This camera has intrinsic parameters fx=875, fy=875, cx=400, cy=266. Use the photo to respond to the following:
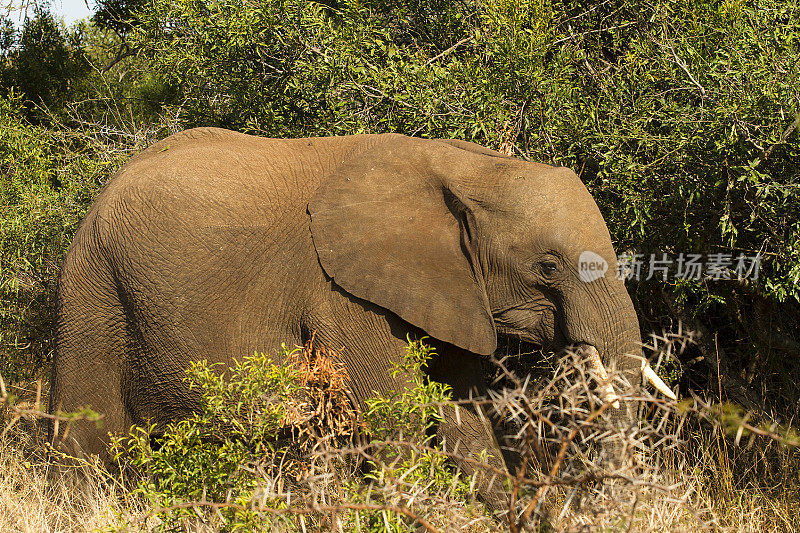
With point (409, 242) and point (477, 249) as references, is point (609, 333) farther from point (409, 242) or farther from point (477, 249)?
point (409, 242)

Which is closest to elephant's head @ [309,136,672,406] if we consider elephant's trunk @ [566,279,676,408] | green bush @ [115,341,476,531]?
elephant's trunk @ [566,279,676,408]

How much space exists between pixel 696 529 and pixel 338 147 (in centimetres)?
275

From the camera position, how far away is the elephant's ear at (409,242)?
4516mm

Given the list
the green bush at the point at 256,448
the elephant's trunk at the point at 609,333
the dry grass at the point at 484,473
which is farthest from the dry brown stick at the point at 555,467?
the elephant's trunk at the point at 609,333

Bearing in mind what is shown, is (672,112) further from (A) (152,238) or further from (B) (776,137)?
(A) (152,238)

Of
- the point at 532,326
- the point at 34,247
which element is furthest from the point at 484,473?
the point at 34,247

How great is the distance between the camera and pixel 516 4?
18.9 ft

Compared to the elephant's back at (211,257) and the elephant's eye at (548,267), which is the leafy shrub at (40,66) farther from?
the elephant's eye at (548,267)

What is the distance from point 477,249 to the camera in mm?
4562

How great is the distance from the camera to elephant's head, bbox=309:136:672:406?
14.4 ft

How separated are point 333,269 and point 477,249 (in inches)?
29.8

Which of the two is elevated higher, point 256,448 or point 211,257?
point 211,257

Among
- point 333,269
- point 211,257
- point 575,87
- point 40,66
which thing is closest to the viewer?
point 333,269

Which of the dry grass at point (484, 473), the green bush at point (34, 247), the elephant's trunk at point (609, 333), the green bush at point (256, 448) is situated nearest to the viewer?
the dry grass at point (484, 473)
